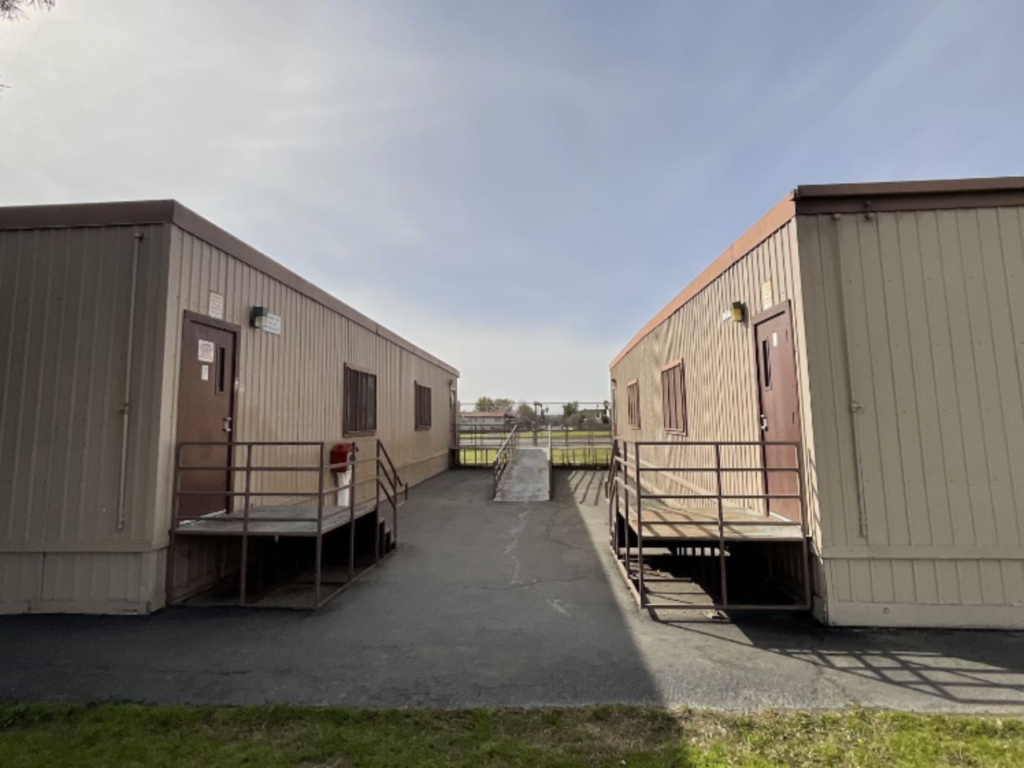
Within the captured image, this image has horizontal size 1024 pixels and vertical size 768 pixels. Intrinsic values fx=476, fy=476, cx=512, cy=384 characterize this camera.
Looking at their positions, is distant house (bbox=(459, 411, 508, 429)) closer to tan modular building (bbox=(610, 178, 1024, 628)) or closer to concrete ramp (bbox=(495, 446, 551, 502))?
concrete ramp (bbox=(495, 446, 551, 502))

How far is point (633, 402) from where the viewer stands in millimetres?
12188

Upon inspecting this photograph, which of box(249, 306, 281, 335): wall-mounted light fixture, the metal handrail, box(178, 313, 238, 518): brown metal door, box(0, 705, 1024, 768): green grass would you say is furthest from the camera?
the metal handrail

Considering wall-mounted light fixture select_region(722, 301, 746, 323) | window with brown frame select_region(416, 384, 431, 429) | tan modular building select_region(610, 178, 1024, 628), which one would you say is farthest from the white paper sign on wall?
window with brown frame select_region(416, 384, 431, 429)

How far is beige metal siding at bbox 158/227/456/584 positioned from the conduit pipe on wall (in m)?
0.29

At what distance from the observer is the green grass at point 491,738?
215 cm

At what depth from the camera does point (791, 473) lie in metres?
4.38

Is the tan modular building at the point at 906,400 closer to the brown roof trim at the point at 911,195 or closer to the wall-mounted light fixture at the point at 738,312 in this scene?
the brown roof trim at the point at 911,195

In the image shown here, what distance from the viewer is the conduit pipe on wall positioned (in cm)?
418

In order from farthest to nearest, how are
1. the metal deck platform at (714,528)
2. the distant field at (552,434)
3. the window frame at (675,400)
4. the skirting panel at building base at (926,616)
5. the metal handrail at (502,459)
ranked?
the distant field at (552,434), the metal handrail at (502,459), the window frame at (675,400), the metal deck platform at (714,528), the skirting panel at building base at (926,616)

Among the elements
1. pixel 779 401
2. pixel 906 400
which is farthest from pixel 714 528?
pixel 906 400

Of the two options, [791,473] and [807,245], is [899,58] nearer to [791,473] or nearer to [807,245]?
[807,245]

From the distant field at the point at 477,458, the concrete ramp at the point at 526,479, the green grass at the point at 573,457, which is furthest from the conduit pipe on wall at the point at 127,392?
the distant field at the point at 477,458

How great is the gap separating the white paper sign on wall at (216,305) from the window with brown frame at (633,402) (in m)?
8.85

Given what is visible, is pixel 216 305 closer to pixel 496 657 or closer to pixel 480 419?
pixel 496 657
